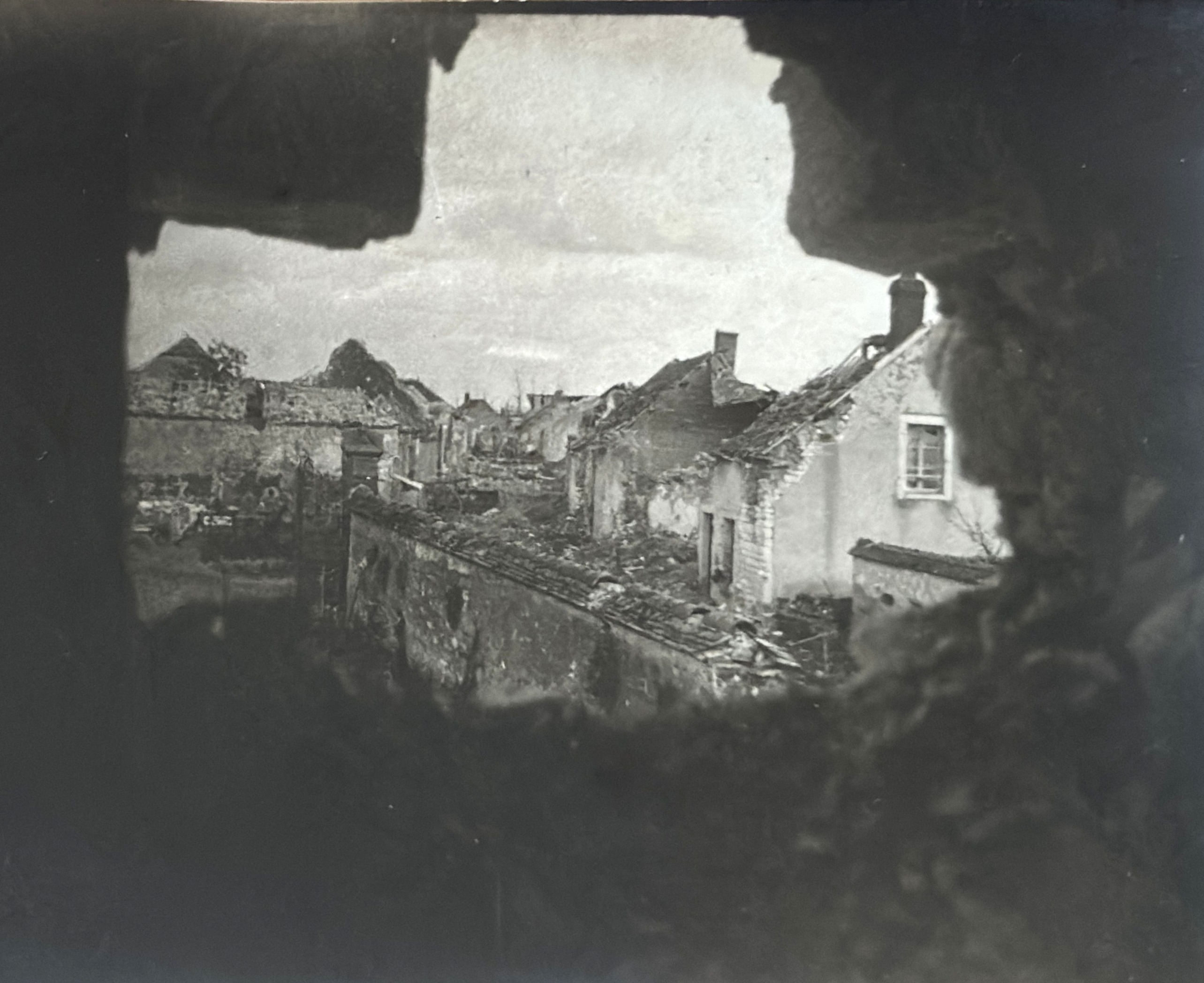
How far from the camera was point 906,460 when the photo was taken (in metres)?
3.22

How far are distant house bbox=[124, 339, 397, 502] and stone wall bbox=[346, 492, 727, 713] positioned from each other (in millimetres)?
314

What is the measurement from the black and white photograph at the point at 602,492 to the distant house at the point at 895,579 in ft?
0.06

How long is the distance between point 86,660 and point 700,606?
2.71 m

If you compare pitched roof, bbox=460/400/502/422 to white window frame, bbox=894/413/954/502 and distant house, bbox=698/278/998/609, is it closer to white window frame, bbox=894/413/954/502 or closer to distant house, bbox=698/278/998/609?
distant house, bbox=698/278/998/609

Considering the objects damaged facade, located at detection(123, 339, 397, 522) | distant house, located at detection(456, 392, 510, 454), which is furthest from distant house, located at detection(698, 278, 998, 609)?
damaged facade, located at detection(123, 339, 397, 522)

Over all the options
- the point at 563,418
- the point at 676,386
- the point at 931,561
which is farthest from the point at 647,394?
the point at 931,561

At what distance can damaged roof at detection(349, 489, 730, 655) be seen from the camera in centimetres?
321

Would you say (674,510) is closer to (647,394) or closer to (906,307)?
(647,394)

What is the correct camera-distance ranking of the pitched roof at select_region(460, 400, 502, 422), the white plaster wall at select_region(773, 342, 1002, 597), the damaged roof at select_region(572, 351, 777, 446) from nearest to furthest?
the white plaster wall at select_region(773, 342, 1002, 597), the damaged roof at select_region(572, 351, 777, 446), the pitched roof at select_region(460, 400, 502, 422)

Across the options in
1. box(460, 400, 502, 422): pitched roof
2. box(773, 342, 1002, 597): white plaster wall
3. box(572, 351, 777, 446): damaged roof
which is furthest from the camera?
box(460, 400, 502, 422): pitched roof

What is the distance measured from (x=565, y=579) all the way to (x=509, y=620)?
30cm

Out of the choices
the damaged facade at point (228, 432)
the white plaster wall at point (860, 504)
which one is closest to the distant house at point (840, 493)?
the white plaster wall at point (860, 504)

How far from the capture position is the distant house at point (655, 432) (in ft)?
10.9

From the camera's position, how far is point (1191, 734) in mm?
3334
